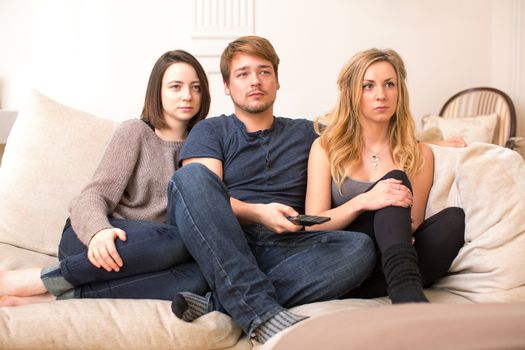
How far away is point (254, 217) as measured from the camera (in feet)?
5.17

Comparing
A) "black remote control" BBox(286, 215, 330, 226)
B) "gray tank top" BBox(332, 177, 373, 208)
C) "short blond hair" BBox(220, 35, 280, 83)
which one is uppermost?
"short blond hair" BBox(220, 35, 280, 83)

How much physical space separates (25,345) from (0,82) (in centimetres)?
231

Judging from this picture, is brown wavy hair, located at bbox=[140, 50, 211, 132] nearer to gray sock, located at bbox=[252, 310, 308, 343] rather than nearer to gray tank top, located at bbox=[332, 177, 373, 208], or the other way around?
gray tank top, located at bbox=[332, 177, 373, 208]

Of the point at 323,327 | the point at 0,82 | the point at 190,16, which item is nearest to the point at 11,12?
the point at 0,82

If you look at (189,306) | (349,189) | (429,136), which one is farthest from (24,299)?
(429,136)

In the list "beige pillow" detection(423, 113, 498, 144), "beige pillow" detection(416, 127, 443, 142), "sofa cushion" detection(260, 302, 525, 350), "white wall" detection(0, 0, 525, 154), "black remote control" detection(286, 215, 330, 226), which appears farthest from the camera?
"beige pillow" detection(423, 113, 498, 144)

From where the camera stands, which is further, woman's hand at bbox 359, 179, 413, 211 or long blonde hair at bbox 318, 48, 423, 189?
long blonde hair at bbox 318, 48, 423, 189

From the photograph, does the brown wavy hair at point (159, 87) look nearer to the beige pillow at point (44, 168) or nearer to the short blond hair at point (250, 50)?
the short blond hair at point (250, 50)

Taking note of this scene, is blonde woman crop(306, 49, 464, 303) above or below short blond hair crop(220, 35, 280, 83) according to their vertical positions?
below

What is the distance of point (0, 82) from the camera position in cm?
324

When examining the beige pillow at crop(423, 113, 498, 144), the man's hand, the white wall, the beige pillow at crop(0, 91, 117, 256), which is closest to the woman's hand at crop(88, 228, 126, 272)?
the man's hand

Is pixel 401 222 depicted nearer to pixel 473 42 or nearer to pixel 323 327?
pixel 323 327

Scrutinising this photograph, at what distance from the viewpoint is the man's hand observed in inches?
57.8

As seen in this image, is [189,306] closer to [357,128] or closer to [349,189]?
[349,189]
